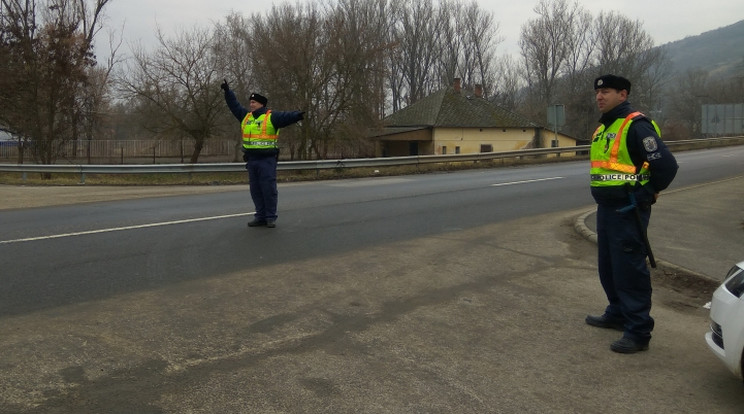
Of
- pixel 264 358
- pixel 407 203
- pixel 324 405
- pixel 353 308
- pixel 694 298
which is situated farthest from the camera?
pixel 407 203

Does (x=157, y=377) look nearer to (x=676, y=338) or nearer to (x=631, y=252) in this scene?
(x=631, y=252)

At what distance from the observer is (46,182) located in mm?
17250

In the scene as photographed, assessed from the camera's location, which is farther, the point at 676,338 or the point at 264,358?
the point at 676,338

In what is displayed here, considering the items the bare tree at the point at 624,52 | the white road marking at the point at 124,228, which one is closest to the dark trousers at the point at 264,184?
the white road marking at the point at 124,228

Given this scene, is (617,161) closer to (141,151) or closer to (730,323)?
(730,323)

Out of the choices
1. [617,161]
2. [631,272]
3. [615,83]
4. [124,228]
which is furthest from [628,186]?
[124,228]

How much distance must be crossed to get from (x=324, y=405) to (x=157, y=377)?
3.53ft

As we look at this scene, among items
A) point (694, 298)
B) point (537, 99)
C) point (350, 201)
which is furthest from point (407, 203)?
point (537, 99)

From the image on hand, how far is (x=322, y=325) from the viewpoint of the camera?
15.2 feet

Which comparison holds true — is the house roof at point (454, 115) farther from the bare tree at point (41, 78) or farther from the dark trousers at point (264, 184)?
the dark trousers at point (264, 184)

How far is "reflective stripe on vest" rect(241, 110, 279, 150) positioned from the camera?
26.6 feet

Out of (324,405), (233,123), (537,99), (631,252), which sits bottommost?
(324,405)

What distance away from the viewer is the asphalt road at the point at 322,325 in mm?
3490

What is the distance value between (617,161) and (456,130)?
4166cm
